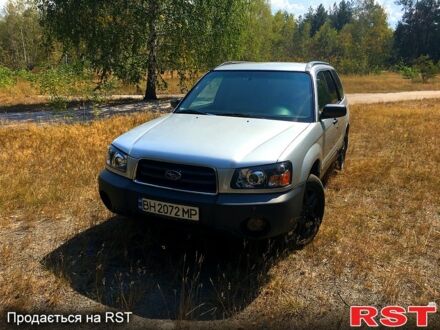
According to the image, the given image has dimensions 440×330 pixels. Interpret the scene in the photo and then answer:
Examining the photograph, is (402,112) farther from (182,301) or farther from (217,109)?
(182,301)

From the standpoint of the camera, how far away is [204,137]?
138 inches

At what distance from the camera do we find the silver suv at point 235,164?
10.2ft

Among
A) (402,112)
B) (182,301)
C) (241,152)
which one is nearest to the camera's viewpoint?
(182,301)

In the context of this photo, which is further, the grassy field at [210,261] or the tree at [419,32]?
the tree at [419,32]

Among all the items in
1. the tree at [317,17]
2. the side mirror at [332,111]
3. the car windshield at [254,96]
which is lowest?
the side mirror at [332,111]

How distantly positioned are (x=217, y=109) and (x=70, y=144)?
4.57 meters

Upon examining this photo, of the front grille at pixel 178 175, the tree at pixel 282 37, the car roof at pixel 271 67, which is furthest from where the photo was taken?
the tree at pixel 282 37

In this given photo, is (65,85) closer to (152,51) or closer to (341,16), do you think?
(152,51)

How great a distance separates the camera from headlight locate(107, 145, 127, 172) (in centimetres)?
352

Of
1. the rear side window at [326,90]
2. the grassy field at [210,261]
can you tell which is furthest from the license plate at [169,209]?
the rear side window at [326,90]

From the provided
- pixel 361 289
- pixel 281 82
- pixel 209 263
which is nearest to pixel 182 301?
pixel 209 263

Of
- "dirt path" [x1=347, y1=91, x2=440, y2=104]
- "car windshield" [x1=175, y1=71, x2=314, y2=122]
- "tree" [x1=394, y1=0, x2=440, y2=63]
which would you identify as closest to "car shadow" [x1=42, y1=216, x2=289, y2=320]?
"car windshield" [x1=175, y1=71, x2=314, y2=122]

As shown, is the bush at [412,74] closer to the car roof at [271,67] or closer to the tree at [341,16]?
the car roof at [271,67]

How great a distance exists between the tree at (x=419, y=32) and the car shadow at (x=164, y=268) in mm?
71348
